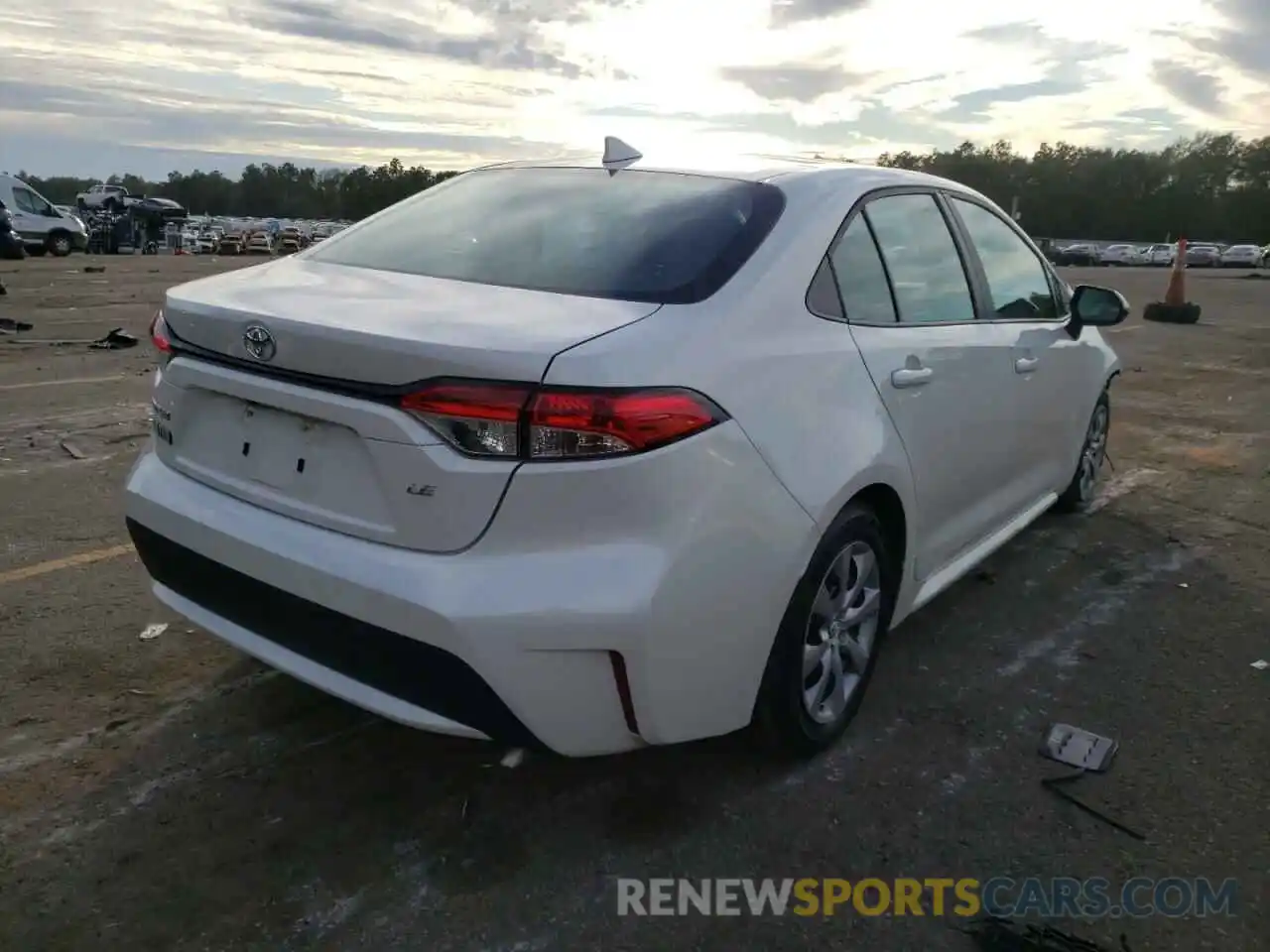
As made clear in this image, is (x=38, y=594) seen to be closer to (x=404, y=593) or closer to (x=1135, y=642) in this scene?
(x=404, y=593)

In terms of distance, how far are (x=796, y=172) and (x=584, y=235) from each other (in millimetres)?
717

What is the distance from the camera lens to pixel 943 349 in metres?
3.40

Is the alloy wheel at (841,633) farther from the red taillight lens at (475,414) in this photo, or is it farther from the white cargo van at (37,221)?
the white cargo van at (37,221)

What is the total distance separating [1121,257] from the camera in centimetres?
6406

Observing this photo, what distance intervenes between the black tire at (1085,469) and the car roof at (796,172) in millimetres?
2212

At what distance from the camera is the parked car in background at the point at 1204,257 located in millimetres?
60750

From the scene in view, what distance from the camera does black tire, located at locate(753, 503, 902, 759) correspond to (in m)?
2.69

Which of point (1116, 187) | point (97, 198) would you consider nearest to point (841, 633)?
point (97, 198)

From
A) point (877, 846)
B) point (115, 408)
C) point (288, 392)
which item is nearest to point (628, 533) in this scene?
point (288, 392)

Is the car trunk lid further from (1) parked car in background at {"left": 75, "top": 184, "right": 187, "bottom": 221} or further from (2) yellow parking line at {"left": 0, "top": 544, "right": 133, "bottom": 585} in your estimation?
(1) parked car in background at {"left": 75, "top": 184, "right": 187, "bottom": 221}

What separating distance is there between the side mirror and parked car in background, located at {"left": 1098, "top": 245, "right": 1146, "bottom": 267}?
6490 cm

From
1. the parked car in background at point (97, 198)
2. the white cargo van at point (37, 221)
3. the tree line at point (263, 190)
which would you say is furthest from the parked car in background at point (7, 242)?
the tree line at point (263, 190)

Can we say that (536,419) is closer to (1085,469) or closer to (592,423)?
(592,423)

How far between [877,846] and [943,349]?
1584 millimetres
